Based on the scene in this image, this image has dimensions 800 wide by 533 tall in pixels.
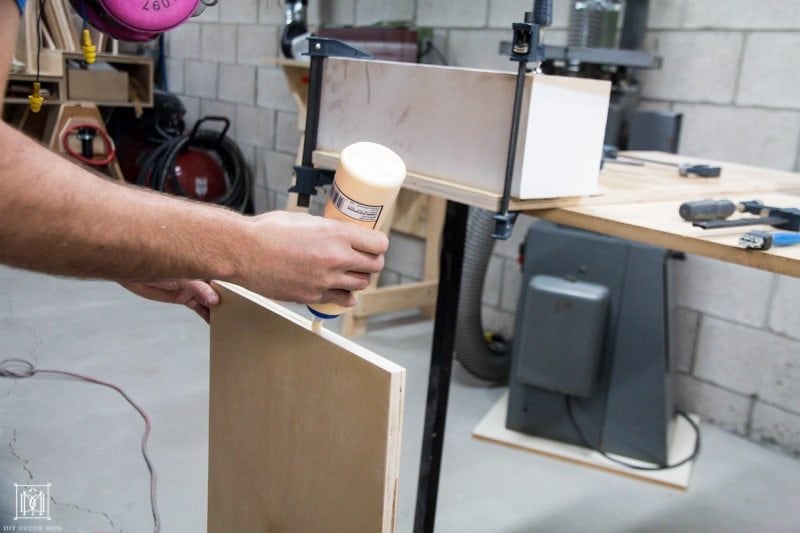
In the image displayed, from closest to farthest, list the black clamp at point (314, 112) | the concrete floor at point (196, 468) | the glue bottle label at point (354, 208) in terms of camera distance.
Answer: the glue bottle label at point (354, 208) → the black clamp at point (314, 112) → the concrete floor at point (196, 468)

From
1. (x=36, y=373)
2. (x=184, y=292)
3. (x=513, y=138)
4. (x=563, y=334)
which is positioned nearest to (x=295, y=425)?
(x=184, y=292)

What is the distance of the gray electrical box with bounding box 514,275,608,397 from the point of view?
5.74 feet

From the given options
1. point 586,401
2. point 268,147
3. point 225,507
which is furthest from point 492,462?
point 268,147

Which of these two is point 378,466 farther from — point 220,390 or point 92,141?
point 92,141

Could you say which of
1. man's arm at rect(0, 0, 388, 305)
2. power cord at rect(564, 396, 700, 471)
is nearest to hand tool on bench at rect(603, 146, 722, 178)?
power cord at rect(564, 396, 700, 471)

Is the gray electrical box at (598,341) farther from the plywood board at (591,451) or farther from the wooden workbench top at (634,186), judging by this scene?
the wooden workbench top at (634,186)

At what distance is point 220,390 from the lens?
2.85ft

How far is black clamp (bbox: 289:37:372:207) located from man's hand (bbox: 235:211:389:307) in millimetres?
458

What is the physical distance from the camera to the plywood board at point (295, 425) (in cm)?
66

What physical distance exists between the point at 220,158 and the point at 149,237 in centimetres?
329

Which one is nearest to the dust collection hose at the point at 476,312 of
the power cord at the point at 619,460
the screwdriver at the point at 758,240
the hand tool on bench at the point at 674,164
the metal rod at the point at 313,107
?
the power cord at the point at 619,460

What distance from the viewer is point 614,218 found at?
36.1 inches

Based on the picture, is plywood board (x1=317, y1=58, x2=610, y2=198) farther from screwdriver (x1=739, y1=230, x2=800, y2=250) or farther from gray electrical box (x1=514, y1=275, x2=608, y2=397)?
gray electrical box (x1=514, y1=275, x2=608, y2=397)
